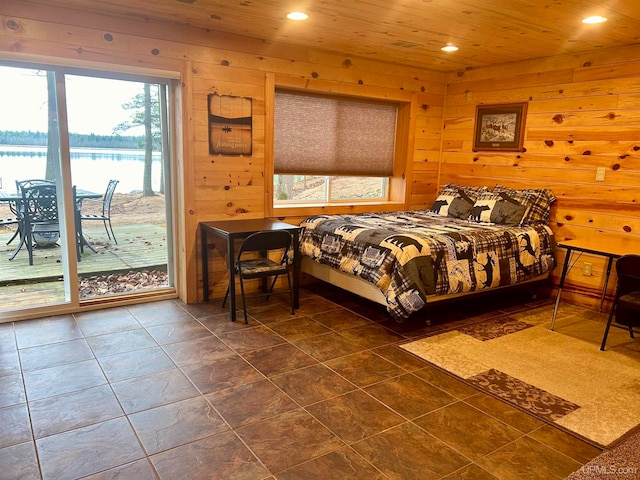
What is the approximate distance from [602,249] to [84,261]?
3.98 metres

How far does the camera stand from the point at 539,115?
4.43 metres

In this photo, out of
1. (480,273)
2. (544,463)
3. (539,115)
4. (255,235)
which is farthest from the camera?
(539,115)

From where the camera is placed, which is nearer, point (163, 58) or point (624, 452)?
point (624, 452)

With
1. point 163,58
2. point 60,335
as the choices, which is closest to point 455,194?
point 163,58

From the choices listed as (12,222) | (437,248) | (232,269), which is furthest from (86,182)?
(437,248)

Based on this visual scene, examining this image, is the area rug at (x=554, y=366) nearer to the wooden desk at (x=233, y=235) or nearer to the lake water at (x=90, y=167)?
the wooden desk at (x=233, y=235)

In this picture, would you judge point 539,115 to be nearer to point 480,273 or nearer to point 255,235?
point 480,273

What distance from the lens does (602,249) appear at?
3.30 metres

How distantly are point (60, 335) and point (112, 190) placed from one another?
1236mm

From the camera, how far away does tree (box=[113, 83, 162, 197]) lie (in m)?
3.76

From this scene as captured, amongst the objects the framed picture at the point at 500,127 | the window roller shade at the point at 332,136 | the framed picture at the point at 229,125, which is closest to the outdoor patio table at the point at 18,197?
the framed picture at the point at 229,125

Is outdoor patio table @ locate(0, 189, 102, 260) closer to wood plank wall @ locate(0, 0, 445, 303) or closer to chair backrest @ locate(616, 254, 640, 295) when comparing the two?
wood plank wall @ locate(0, 0, 445, 303)

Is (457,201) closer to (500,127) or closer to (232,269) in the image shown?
(500,127)

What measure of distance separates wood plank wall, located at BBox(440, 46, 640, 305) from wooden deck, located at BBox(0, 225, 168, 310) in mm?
3439
